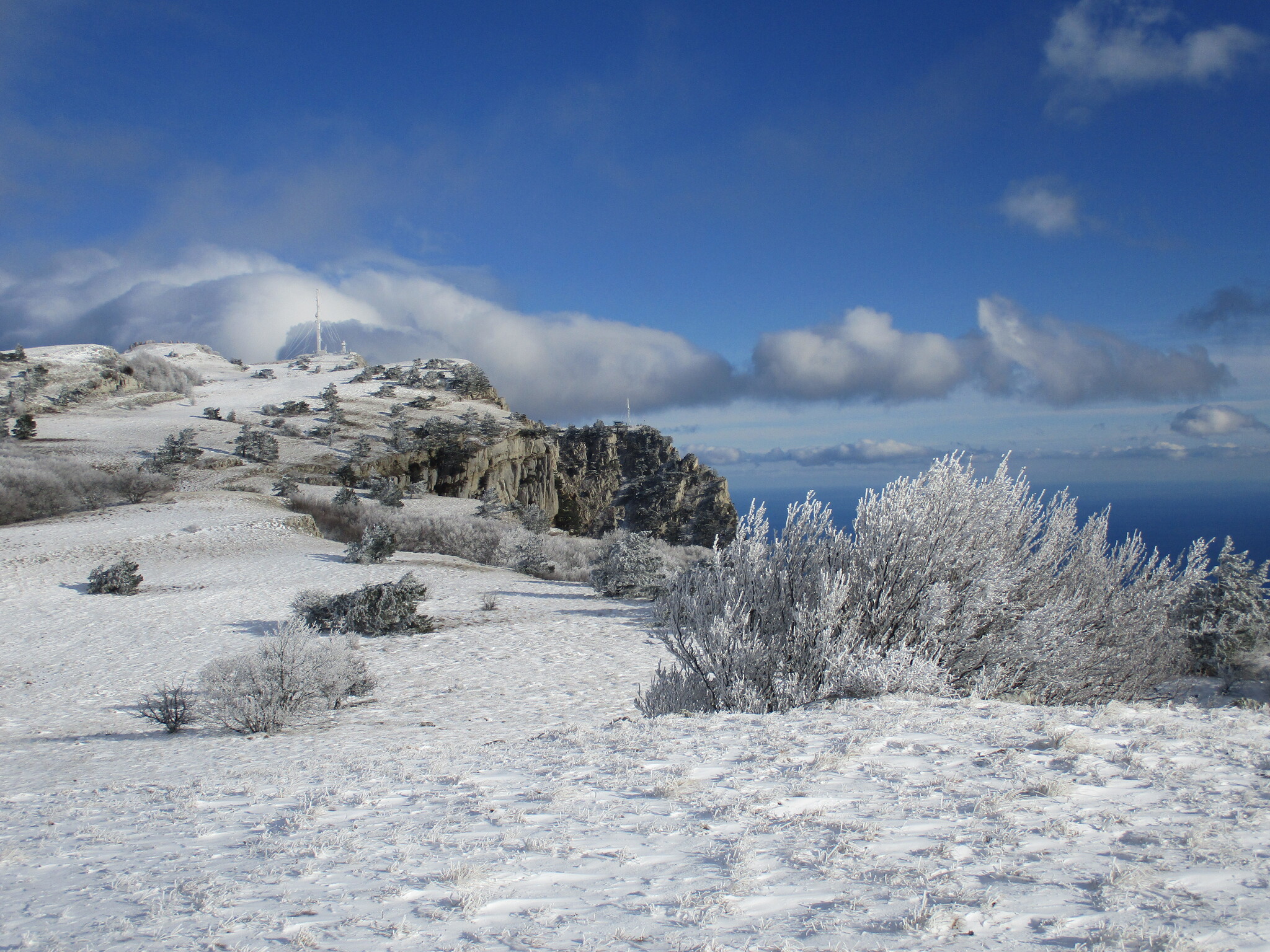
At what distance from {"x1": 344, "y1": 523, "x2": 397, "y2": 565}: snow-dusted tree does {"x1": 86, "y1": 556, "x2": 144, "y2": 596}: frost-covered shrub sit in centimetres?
442

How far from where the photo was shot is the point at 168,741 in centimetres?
705

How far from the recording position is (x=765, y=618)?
6.39 m

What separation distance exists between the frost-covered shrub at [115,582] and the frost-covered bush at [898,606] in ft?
41.1

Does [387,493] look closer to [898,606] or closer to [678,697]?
[678,697]

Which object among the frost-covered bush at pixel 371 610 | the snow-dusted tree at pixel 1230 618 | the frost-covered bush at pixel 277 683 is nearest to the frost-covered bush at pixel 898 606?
the frost-covered bush at pixel 277 683

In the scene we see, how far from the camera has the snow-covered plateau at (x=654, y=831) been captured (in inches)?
93.9

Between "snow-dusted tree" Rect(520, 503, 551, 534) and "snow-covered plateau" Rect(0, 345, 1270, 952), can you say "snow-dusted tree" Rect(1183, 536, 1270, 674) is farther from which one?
"snow-dusted tree" Rect(520, 503, 551, 534)

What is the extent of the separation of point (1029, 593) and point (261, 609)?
12.8m

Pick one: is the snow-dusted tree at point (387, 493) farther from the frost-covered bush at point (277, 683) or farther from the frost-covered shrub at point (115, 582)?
the frost-covered bush at point (277, 683)

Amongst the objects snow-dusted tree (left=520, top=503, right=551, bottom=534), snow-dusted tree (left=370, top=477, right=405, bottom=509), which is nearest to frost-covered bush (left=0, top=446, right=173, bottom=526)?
snow-dusted tree (left=370, top=477, right=405, bottom=509)

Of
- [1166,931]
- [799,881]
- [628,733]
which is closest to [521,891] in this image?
[799,881]

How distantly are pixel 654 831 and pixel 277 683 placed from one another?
564 centimetres

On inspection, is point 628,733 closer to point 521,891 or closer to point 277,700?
point 521,891

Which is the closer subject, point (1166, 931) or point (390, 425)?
point (1166, 931)
